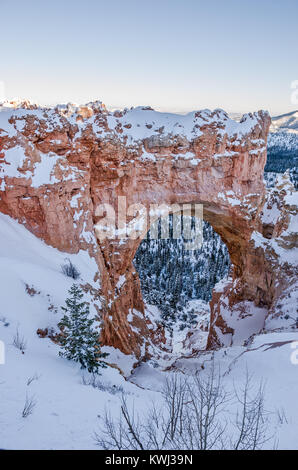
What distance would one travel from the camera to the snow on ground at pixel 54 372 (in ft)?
18.7

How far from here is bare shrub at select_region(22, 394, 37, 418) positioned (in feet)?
18.8

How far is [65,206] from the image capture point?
1856 centimetres

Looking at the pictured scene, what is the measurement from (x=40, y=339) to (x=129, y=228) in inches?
505

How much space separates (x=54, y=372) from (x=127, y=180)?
15.8 meters

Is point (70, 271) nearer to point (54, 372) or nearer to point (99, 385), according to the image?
point (54, 372)

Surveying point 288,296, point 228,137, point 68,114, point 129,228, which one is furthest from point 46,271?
point 228,137

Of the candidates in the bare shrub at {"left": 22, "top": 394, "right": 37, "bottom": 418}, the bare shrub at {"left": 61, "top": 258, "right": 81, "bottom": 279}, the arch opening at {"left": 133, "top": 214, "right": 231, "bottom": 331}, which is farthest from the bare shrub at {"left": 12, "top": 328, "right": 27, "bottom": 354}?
the arch opening at {"left": 133, "top": 214, "right": 231, "bottom": 331}

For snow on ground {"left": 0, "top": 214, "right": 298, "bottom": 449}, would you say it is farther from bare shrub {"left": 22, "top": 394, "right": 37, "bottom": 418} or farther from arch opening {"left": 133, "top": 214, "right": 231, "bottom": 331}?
arch opening {"left": 133, "top": 214, "right": 231, "bottom": 331}

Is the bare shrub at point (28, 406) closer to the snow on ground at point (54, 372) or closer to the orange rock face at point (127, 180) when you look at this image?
the snow on ground at point (54, 372)

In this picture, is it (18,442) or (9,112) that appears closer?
(18,442)

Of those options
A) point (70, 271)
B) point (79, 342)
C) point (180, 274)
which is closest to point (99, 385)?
point (79, 342)
